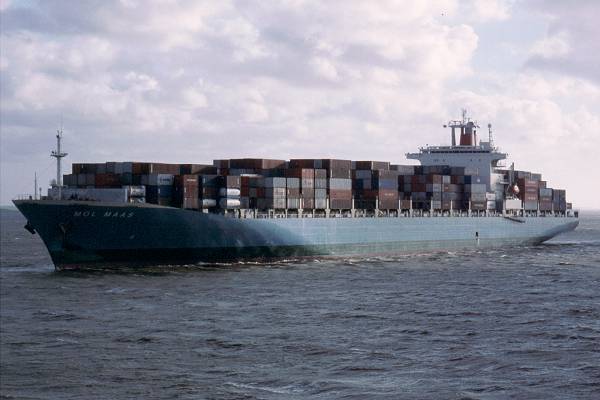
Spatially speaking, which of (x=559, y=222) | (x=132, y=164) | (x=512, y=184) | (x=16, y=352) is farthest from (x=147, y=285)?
(x=559, y=222)

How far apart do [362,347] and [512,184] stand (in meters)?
70.9

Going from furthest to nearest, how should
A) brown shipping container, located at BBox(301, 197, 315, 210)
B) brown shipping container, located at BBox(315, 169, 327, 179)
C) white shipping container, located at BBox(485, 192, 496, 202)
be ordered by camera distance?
white shipping container, located at BBox(485, 192, 496, 202) → brown shipping container, located at BBox(315, 169, 327, 179) → brown shipping container, located at BBox(301, 197, 315, 210)

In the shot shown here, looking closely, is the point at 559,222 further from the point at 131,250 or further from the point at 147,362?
the point at 147,362

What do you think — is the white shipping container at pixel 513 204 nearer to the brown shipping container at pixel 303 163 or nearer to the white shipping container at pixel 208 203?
the brown shipping container at pixel 303 163

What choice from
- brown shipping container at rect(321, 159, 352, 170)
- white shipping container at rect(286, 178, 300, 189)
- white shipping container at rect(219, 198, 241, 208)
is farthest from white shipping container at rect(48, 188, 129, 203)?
brown shipping container at rect(321, 159, 352, 170)

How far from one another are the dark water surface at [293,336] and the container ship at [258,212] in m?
2.43

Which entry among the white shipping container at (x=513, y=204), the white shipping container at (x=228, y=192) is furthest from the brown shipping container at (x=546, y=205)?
the white shipping container at (x=228, y=192)

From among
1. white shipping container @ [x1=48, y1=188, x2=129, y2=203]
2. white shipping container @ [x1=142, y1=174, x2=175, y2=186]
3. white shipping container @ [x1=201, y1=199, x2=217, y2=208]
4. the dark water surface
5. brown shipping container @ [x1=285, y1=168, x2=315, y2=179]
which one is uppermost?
brown shipping container @ [x1=285, y1=168, x2=315, y2=179]

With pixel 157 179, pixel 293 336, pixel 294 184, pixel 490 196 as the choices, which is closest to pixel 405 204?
pixel 294 184

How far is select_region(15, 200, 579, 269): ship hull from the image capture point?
52625 mm

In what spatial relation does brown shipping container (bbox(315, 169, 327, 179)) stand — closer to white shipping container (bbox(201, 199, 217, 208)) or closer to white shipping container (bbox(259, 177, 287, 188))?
white shipping container (bbox(259, 177, 287, 188))

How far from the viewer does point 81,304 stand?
130ft

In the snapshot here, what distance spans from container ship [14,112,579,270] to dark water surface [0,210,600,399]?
2433mm

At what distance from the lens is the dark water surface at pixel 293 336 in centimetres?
2450
